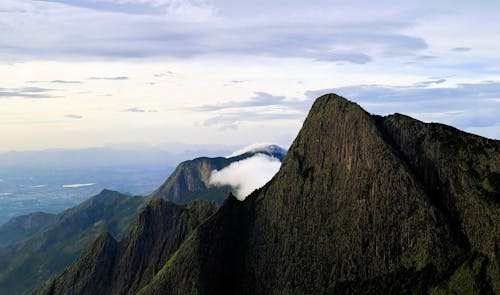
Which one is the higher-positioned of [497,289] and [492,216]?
[492,216]

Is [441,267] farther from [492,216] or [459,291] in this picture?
[492,216]

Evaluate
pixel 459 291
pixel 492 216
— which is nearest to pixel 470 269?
pixel 459 291

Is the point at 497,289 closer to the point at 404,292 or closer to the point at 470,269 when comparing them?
the point at 470,269

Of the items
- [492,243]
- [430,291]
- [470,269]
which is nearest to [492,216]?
[492,243]

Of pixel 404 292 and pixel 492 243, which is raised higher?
pixel 492 243

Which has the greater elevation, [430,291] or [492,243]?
[492,243]

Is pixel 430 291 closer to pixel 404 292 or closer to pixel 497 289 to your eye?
pixel 404 292

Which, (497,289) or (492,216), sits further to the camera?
(492,216)

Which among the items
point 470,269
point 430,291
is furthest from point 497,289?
point 430,291
